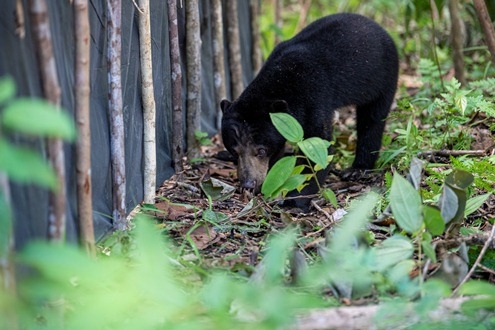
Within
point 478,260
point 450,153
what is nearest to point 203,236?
point 478,260

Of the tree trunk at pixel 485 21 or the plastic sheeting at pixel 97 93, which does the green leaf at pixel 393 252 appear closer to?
the plastic sheeting at pixel 97 93

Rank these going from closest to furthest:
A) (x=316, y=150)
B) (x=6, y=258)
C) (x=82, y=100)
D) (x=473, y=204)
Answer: (x=6, y=258) → (x=82, y=100) → (x=473, y=204) → (x=316, y=150)

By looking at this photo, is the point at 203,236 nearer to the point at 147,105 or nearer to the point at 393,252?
the point at 147,105

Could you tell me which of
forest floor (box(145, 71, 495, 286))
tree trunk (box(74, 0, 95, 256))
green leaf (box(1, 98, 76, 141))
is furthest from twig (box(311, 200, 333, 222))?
green leaf (box(1, 98, 76, 141))

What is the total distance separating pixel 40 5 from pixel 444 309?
2.22m

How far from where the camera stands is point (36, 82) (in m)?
3.52

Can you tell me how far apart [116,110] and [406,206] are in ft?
6.35

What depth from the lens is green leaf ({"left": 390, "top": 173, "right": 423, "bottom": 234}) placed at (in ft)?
12.0

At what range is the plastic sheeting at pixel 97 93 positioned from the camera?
3.38 m

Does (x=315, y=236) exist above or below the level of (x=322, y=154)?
below

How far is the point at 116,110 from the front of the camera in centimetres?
451

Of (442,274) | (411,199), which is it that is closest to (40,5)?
(411,199)

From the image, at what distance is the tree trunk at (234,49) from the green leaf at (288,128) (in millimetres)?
3401

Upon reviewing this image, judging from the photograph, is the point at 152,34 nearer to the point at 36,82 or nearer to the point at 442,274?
the point at 36,82
